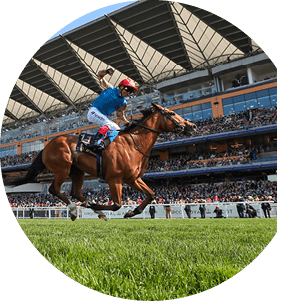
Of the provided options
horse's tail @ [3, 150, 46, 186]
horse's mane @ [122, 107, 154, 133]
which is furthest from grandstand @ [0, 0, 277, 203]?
horse's mane @ [122, 107, 154, 133]

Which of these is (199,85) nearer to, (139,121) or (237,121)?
(237,121)

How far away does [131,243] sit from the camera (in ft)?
11.6

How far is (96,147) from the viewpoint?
3.21 m

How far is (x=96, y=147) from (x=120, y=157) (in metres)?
0.32

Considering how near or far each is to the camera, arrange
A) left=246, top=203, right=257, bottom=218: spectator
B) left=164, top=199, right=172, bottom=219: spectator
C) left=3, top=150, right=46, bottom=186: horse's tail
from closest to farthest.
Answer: left=3, top=150, right=46, bottom=186: horse's tail → left=246, top=203, right=257, bottom=218: spectator → left=164, top=199, right=172, bottom=219: spectator

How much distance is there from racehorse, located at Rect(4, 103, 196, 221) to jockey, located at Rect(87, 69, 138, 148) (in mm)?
192

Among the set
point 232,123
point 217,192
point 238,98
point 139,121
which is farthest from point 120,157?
point 238,98

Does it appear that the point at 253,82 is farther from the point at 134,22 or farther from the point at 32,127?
the point at 32,127

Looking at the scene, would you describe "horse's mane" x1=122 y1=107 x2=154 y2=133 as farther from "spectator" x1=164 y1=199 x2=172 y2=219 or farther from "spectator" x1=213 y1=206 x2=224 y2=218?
"spectator" x1=213 y1=206 x2=224 y2=218

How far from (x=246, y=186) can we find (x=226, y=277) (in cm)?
1554

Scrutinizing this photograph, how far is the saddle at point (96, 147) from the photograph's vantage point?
3.21 metres

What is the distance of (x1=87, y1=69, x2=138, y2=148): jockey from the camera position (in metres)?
3.15

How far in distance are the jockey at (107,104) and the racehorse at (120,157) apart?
192 millimetres

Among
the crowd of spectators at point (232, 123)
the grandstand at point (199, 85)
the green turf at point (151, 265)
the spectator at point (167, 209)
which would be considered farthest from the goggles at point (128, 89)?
the spectator at point (167, 209)
